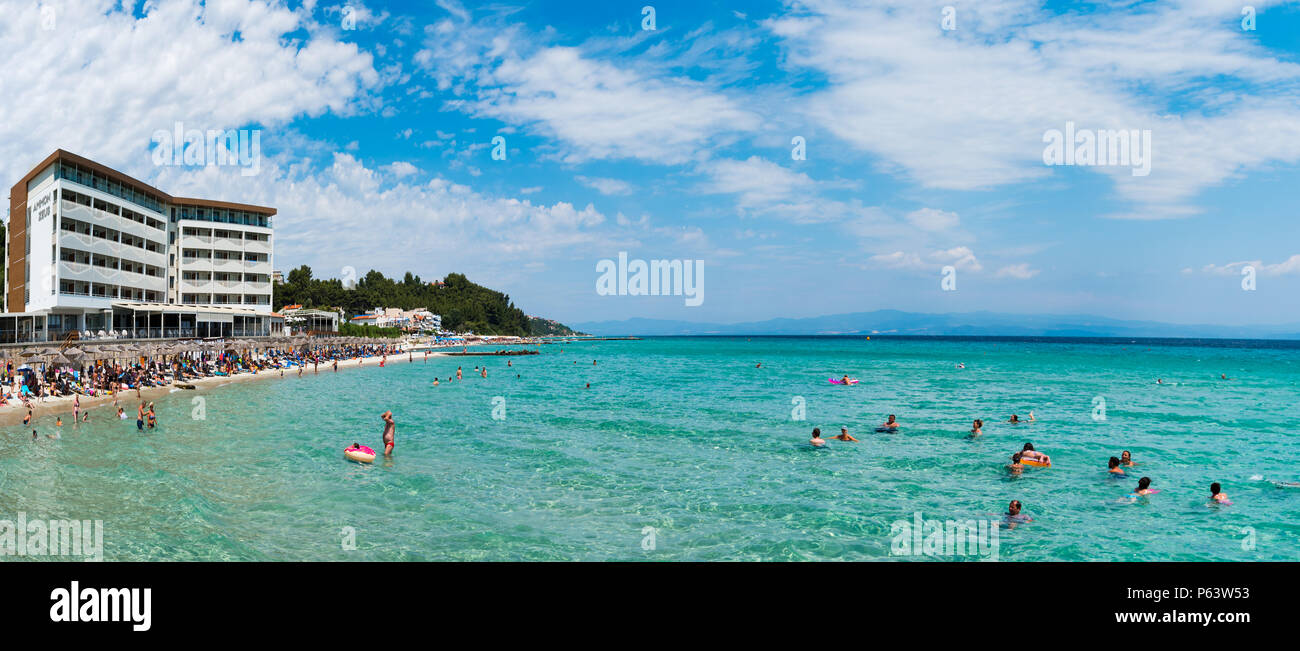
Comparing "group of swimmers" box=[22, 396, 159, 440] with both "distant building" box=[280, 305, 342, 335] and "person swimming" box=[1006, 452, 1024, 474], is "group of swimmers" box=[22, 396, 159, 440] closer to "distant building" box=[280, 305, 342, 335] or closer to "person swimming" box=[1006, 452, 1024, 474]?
"person swimming" box=[1006, 452, 1024, 474]

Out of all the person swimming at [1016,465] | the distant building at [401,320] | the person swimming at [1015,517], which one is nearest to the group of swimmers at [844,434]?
the person swimming at [1016,465]

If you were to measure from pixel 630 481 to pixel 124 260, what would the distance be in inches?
2367

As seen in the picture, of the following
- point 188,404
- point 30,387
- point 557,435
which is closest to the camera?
point 557,435

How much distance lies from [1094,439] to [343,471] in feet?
95.7

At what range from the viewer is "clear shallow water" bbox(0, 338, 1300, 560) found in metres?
13.7

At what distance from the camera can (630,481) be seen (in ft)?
62.0

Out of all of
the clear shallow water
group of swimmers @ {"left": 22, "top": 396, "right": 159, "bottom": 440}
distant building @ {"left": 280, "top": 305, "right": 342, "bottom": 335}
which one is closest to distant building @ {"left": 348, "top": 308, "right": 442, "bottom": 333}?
distant building @ {"left": 280, "top": 305, "right": 342, "bottom": 335}

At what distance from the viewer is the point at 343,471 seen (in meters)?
19.7

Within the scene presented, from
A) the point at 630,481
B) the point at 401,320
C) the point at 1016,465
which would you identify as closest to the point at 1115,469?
the point at 1016,465

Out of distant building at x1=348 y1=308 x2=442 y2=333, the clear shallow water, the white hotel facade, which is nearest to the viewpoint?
the clear shallow water

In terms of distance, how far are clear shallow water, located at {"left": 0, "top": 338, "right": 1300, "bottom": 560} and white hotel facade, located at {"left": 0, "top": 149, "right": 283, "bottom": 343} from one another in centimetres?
2101

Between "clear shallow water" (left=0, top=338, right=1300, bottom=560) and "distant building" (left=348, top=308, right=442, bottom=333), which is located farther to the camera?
"distant building" (left=348, top=308, right=442, bottom=333)
